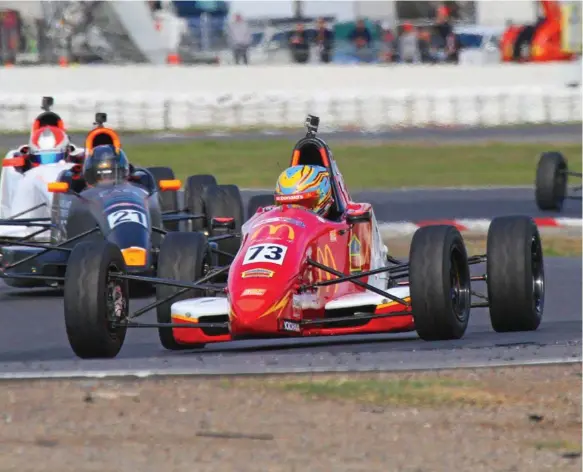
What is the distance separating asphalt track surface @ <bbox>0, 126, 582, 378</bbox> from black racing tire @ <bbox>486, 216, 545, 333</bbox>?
4.7 inches

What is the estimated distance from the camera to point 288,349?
9641mm

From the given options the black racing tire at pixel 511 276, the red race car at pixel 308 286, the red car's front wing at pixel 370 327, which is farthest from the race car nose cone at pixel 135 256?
the black racing tire at pixel 511 276

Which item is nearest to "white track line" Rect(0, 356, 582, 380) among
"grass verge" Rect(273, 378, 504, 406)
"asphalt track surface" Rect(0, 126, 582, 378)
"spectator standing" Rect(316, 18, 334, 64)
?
"asphalt track surface" Rect(0, 126, 582, 378)

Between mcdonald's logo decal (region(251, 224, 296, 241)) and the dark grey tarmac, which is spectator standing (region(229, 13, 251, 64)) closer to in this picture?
the dark grey tarmac

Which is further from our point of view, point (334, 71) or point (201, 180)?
point (334, 71)

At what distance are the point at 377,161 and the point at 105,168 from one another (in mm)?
14577

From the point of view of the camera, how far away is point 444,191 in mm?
21844

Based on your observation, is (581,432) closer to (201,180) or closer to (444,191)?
(201,180)

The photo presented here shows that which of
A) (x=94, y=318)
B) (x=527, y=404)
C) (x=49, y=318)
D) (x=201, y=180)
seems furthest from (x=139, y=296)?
(x=527, y=404)

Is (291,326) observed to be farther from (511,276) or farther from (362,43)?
(362,43)

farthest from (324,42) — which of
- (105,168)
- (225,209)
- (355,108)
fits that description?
(105,168)

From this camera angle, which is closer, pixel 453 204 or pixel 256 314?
pixel 256 314

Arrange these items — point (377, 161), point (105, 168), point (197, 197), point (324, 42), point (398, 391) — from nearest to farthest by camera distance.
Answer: point (398, 391) → point (105, 168) → point (197, 197) → point (377, 161) → point (324, 42)

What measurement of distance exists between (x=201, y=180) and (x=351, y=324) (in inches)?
222
